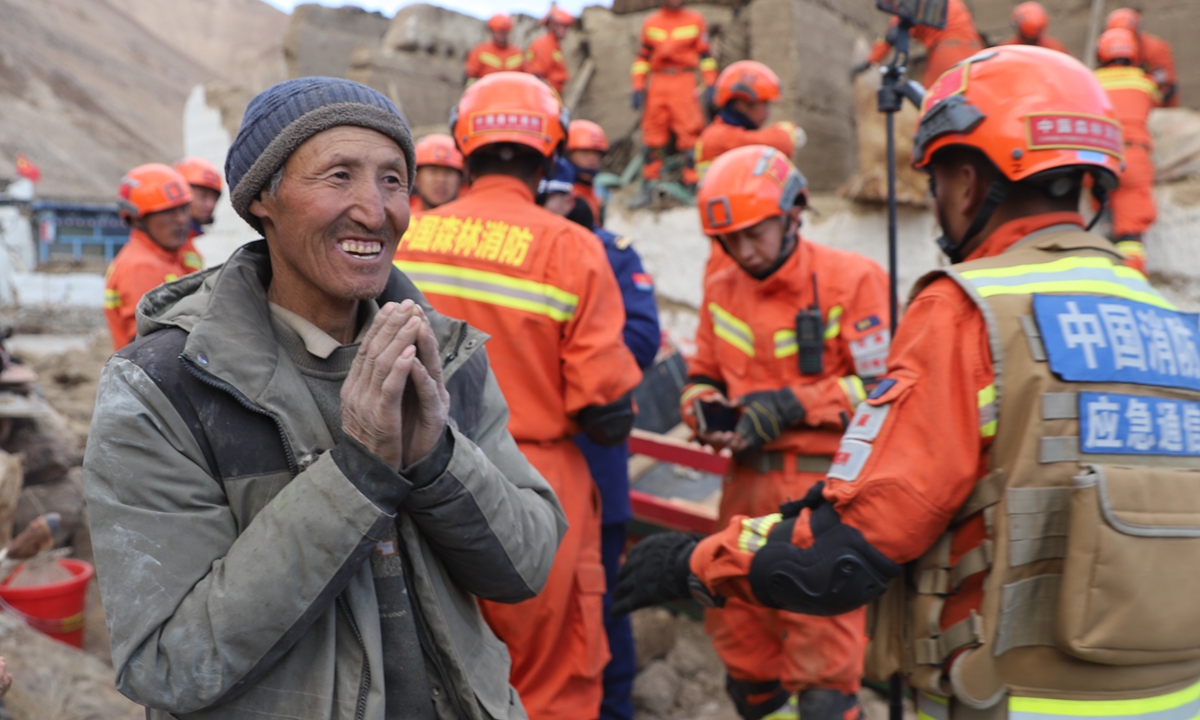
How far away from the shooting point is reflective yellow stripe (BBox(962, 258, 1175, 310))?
6.66ft

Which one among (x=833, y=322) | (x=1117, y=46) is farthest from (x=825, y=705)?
(x=1117, y=46)

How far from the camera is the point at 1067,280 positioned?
6.74ft

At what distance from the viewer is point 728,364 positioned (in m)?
3.81

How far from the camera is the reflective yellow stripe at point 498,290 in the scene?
3180 millimetres

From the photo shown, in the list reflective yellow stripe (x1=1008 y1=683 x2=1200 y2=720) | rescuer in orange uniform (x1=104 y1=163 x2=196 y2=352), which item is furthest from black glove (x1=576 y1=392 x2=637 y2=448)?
rescuer in orange uniform (x1=104 y1=163 x2=196 y2=352)

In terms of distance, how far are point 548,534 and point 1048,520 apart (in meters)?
1.08

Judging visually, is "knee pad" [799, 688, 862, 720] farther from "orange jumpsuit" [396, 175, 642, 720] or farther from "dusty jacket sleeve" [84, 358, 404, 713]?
"dusty jacket sleeve" [84, 358, 404, 713]

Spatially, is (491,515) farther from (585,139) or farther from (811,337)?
(585,139)

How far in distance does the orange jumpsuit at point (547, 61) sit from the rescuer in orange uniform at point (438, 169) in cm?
653

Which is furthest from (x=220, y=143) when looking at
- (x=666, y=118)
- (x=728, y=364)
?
(x=728, y=364)

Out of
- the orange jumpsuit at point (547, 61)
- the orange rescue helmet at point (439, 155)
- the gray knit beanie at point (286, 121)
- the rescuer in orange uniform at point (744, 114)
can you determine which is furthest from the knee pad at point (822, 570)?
the orange jumpsuit at point (547, 61)

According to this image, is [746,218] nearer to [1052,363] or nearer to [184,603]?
[1052,363]

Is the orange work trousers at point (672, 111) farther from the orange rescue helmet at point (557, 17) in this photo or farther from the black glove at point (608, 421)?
the black glove at point (608, 421)

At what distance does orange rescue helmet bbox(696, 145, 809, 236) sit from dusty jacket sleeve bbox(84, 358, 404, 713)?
7.88 ft
